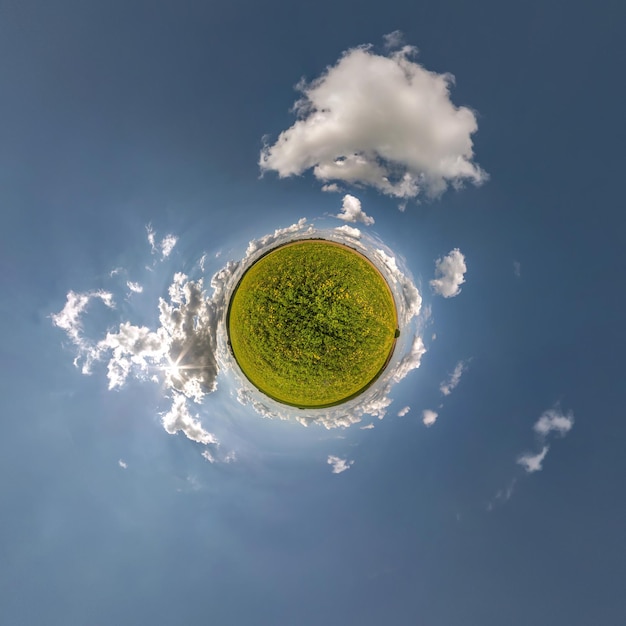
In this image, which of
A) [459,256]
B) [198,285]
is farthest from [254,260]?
[459,256]

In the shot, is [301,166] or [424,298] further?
[424,298]

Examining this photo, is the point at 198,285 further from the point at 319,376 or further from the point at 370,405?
the point at 370,405

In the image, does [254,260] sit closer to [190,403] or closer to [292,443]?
[190,403]

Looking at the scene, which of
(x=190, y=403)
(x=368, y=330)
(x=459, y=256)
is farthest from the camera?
(x=368, y=330)

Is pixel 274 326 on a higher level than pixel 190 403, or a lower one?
higher

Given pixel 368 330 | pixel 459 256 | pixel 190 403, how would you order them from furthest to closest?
pixel 368 330 → pixel 190 403 → pixel 459 256

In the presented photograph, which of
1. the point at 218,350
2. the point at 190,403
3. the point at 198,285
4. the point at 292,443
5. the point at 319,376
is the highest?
the point at 198,285

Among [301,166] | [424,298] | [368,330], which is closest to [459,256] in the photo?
[424,298]
